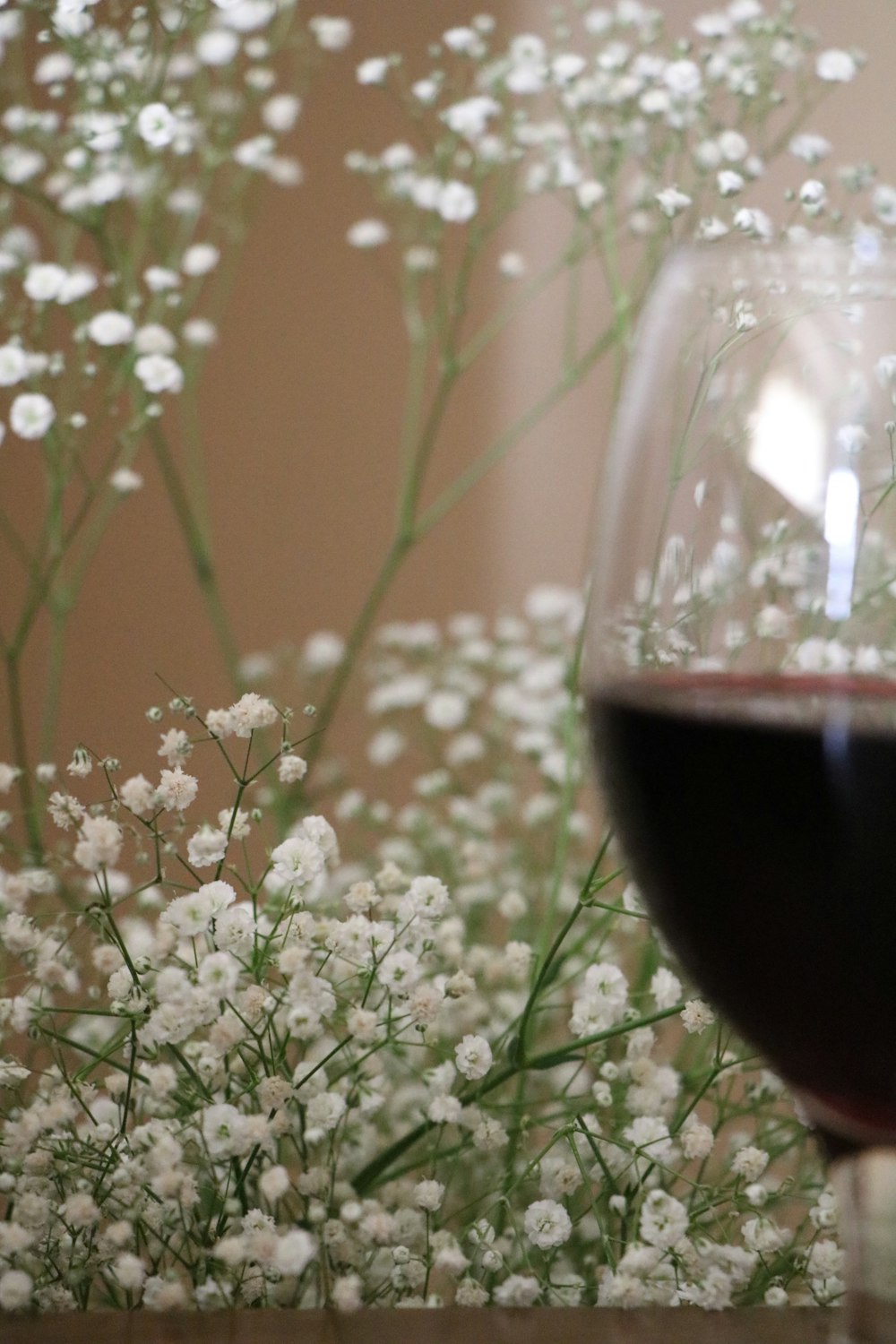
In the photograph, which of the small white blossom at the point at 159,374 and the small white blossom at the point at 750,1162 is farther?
the small white blossom at the point at 159,374

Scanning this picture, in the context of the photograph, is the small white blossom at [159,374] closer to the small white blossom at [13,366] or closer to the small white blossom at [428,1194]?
the small white blossom at [13,366]

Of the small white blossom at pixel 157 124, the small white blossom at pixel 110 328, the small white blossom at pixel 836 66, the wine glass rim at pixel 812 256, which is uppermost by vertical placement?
the wine glass rim at pixel 812 256

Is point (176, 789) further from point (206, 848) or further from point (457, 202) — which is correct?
point (457, 202)

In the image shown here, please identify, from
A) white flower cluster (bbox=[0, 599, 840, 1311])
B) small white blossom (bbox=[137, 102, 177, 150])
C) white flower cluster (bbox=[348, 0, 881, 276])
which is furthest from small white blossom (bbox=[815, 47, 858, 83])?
white flower cluster (bbox=[0, 599, 840, 1311])

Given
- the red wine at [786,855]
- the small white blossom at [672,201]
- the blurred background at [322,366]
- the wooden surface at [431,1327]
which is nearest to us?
the red wine at [786,855]

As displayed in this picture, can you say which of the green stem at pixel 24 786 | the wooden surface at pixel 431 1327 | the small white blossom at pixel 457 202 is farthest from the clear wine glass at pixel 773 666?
Answer: the small white blossom at pixel 457 202

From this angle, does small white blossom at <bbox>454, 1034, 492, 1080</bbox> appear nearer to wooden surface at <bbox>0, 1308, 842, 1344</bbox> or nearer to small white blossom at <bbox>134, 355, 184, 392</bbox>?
wooden surface at <bbox>0, 1308, 842, 1344</bbox>

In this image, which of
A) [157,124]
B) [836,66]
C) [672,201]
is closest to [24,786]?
[157,124]

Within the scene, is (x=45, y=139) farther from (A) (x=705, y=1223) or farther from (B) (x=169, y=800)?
(A) (x=705, y=1223)
